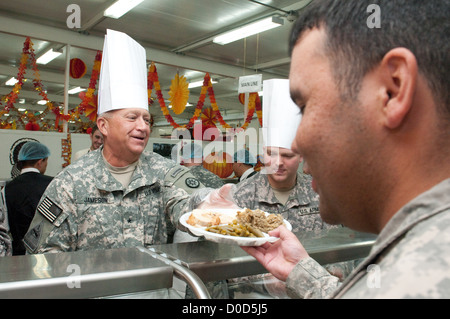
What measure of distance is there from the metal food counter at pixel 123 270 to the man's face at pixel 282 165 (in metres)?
1.35

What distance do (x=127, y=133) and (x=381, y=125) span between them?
6.23 ft

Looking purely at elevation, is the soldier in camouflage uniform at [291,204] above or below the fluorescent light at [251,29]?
below

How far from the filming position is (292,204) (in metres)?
2.63

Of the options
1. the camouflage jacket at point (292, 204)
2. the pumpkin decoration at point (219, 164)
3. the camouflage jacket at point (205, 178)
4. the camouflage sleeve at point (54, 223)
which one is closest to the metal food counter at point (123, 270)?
the camouflage sleeve at point (54, 223)

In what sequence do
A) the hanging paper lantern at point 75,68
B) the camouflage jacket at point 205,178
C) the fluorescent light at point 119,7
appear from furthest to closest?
1. the hanging paper lantern at point 75,68
2. the fluorescent light at point 119,7
3. the camouflage jacket at point 205,178

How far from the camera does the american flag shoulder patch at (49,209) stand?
190 cm

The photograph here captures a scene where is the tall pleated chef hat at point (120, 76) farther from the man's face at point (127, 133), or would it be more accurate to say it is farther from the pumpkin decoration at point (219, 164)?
the pumpkin decoration at point (219, 164)

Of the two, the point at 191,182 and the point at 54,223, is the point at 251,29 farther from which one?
the point at 54,223

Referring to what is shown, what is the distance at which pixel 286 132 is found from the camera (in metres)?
2.63

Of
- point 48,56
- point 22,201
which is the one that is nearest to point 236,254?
point 22,201

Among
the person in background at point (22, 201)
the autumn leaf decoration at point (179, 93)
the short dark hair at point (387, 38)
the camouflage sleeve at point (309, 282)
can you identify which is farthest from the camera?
the autumn leaf decoration at point (179, 93)

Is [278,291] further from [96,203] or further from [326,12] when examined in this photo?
[96,203]

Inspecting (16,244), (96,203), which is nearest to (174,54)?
(16,244)

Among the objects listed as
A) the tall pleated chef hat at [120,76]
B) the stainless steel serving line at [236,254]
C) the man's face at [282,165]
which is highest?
the tall pleated chef hat at [120,76]
